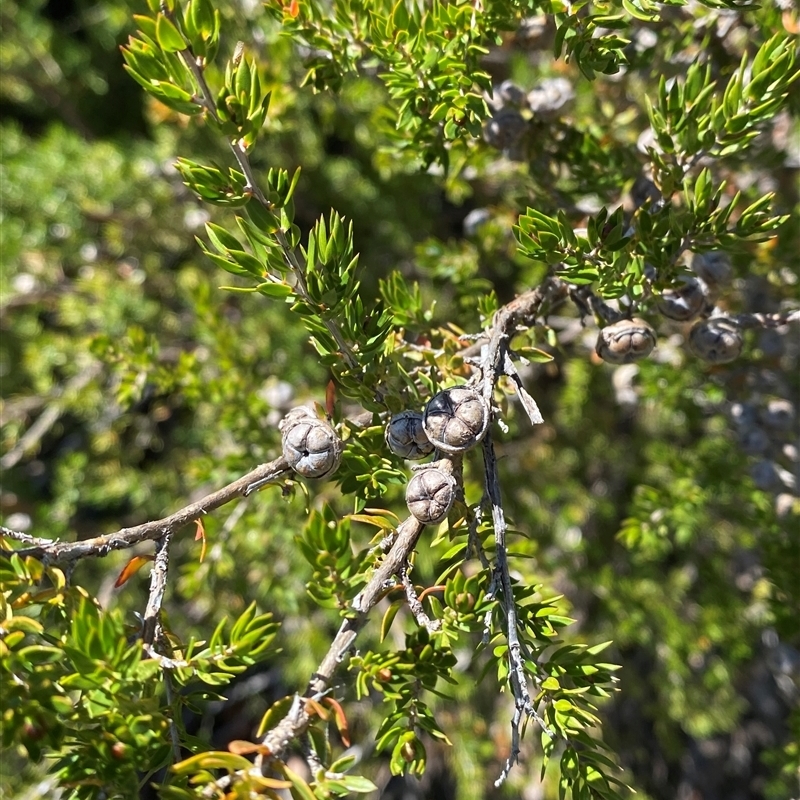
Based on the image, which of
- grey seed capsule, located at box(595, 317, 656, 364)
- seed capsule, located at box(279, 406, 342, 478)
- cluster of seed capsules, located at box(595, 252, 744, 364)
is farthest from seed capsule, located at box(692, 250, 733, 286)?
seed capsule, located at box(279, 406, 342, 478)

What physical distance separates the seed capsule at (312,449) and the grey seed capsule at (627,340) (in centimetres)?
42

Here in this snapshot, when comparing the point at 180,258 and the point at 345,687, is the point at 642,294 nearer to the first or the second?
the point at 345,687

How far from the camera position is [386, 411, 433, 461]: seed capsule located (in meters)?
0.85

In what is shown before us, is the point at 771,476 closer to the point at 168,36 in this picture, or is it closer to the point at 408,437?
the point at 408,437

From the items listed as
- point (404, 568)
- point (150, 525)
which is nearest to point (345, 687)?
point (404, 568)

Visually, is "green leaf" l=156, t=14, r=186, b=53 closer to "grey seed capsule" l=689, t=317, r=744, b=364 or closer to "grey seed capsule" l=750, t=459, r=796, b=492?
"grey seed capsule" l=689, t=317, r=744, b=364

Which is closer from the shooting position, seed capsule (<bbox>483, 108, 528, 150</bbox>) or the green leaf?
the green leaf

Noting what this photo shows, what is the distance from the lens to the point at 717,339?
1053mm

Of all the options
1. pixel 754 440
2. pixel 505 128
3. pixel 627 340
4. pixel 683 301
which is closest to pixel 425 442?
pixel 627 340

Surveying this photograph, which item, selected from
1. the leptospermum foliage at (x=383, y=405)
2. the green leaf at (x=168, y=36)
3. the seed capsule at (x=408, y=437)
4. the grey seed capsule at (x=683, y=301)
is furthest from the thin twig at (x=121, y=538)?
the grey seed capsule at (x=683, y=301)

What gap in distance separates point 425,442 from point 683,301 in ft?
1.54

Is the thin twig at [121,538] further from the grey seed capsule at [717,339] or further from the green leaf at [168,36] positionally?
the grey seed capsule at [717,339]

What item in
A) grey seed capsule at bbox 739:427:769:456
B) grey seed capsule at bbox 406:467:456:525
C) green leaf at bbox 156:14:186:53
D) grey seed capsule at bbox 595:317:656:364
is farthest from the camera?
grey seed capsule at bbox 739:427:769:456

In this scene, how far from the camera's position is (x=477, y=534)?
0.87 m
